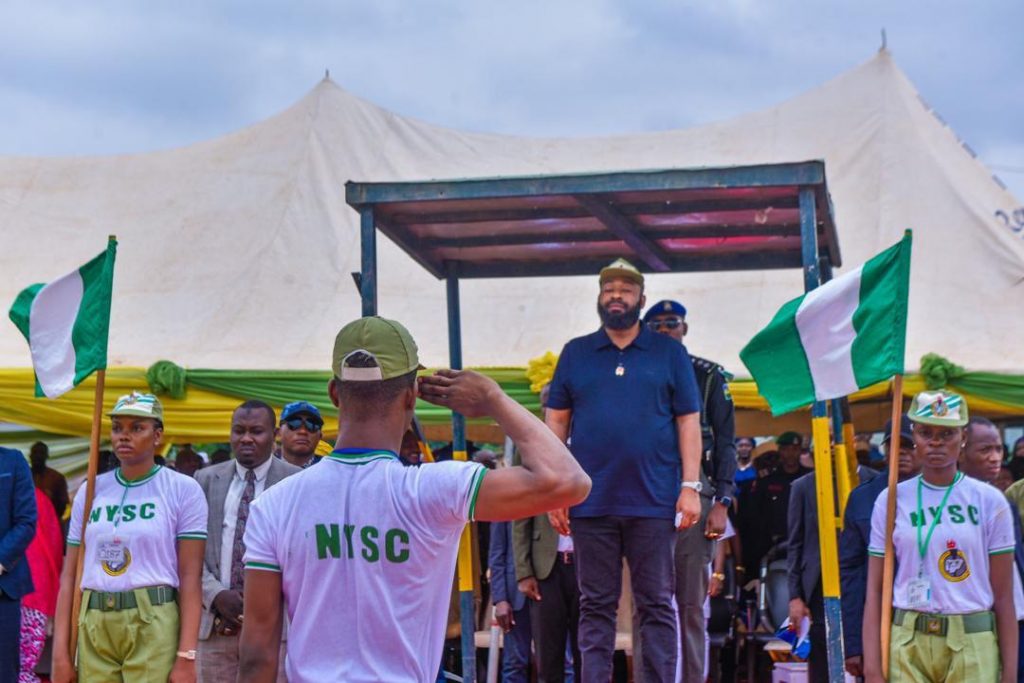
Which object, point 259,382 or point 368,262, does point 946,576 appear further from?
point 259,382

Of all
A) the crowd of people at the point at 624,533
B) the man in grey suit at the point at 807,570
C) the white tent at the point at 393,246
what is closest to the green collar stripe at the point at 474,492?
the crowd of people at the point at 624,533

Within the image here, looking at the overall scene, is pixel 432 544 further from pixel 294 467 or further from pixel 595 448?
pixel 294 467

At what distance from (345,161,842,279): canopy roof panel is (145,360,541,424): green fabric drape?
4057mm

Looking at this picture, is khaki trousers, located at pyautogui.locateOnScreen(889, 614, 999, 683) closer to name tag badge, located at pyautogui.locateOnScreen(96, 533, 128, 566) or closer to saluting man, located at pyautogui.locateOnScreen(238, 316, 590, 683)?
saluting man, located at pyautogui.locateOnScreen(238, 316, 590, 683)

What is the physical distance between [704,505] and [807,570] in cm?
129

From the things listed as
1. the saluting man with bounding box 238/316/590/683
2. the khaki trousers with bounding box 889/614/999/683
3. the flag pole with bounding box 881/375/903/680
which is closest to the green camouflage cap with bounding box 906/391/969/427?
the flag pole with bounding box 881/375/903/680

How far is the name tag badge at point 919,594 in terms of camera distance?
5977 mm

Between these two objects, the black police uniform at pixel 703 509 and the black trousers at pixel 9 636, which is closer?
the black police uniform at pixel 703 509

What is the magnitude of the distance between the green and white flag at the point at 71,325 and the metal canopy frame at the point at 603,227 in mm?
1405

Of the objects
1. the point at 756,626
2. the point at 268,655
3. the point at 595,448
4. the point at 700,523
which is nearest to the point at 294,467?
the point at 595,448

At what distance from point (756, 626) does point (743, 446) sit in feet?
14.6

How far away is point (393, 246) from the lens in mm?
16500

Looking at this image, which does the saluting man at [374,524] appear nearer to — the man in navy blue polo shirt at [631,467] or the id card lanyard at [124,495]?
the man in navy blue polo shirt at [631,467]

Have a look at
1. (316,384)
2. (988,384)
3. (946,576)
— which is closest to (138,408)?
(946,576)
